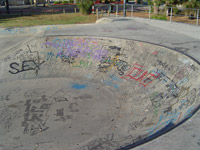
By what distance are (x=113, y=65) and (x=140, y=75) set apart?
1.80m

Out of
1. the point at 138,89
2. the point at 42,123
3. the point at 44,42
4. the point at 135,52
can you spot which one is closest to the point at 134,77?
the point at 138,89

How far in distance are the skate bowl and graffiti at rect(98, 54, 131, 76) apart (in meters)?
0.05

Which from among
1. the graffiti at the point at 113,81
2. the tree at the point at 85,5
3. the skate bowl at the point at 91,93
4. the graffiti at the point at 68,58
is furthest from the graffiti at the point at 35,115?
the tree at the point at 85,5

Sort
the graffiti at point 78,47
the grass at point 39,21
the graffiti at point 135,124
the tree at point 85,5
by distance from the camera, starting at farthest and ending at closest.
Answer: the tree at point 85,5
the grass at point 39,21
the graffiti at point 78,47
the graffiti at point 135,124

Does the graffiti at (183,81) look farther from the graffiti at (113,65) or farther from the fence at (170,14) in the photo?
the fence at (170,14)

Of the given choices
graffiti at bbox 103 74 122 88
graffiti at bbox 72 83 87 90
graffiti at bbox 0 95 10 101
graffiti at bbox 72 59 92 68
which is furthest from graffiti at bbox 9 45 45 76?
graffiti at bbox 103 74 122 88

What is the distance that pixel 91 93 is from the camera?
9.31 m

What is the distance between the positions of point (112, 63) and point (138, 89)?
2580mm

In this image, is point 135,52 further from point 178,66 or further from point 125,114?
point 125,114

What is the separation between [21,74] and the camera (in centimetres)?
1097

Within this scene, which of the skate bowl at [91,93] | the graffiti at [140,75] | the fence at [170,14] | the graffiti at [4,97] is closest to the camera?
the skate bowl at [91,93]

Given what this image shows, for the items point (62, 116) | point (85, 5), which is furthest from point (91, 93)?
point (85, 5)

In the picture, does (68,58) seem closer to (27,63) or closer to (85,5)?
(27,63)

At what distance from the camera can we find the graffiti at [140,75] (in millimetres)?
8953
